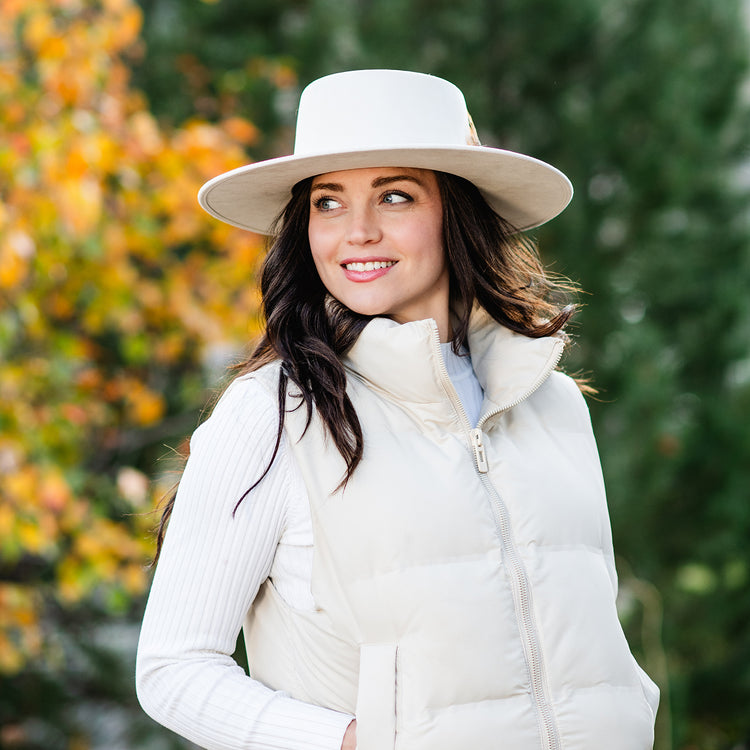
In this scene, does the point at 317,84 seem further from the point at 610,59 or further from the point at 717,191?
the point at 717,191

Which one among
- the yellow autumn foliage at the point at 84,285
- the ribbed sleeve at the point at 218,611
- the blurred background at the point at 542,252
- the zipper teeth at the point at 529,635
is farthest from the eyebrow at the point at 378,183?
the blurred background at the point at 542,252

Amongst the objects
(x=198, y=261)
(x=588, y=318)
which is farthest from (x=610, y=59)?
(x=198, y=261)

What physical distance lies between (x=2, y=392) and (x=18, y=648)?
132 centimetres

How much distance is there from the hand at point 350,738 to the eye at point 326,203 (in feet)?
2.85

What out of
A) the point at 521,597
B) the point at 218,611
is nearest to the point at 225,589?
the point at 218,611

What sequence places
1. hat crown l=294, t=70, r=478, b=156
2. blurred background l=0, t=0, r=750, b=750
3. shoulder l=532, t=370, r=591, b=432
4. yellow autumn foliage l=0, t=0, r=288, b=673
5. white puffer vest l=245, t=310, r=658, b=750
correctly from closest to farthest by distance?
white puffer vest l=245, t=310, r=658, b=750 < hat crown l=294, t=70, r=478, b=156 < shoulder l=532, t=370, r=591, b=432 < yellow autumn foliage l=0, t=0, r=288, b=673 < blurred background l=0, t=0, r=750, b=750

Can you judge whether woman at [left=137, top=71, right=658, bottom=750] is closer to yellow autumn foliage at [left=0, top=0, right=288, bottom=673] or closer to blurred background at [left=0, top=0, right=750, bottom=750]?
yellow autumn foliage at [left=0, top=0, right=288, bottom=673]

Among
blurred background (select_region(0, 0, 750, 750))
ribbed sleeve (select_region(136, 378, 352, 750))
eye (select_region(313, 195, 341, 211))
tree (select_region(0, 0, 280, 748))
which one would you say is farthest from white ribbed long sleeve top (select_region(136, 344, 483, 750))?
blurred background (select_region(0, 0, 750, 750))

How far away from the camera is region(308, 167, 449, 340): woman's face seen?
1754mm

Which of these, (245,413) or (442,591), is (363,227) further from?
(442,591)

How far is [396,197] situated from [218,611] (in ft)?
2.55

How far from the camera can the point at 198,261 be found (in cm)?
419

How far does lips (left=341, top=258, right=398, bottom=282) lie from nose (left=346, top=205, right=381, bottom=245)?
36 mm

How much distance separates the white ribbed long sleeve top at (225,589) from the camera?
1471 millimetres
